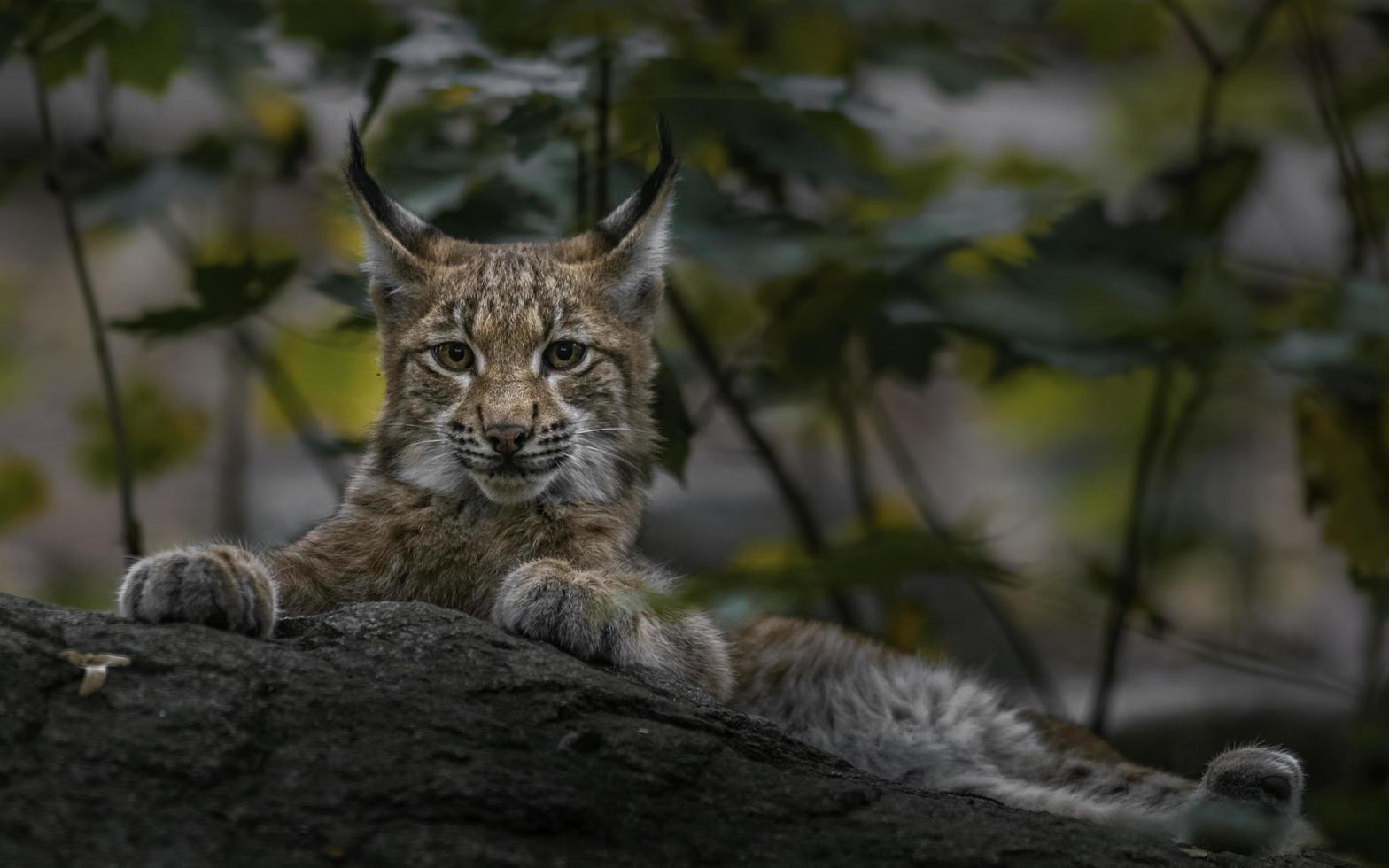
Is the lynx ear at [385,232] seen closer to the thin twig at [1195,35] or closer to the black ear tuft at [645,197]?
the black ear tuft at [645,197]

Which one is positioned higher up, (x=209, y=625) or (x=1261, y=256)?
(x=1261, y=256)

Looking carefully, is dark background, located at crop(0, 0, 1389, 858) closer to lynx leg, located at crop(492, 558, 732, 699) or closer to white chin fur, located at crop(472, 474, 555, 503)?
lynx leg, located at crop(492, 558, 732, 699)

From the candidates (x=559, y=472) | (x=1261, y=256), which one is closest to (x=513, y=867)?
(x=559, y=472)

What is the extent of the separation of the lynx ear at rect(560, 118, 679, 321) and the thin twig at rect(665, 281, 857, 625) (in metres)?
0.86

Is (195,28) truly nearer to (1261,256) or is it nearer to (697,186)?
(697,186)

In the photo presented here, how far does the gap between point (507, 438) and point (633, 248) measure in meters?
0.94

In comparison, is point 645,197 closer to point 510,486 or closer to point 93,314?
point 510,486

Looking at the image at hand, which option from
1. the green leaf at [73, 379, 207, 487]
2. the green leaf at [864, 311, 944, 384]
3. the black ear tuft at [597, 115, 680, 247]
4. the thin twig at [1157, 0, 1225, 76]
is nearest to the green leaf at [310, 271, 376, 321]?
the black ear tuft at [597, 115, 680, 247]

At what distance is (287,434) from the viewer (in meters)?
9.60

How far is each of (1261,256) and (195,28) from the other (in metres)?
13.1

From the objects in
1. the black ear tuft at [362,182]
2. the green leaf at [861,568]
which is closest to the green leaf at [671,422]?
the black ear tuft at [362,182]

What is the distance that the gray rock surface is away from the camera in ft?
10.5

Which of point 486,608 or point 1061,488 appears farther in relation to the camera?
point 486,608

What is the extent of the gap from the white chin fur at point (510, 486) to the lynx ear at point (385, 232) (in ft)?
2.77
